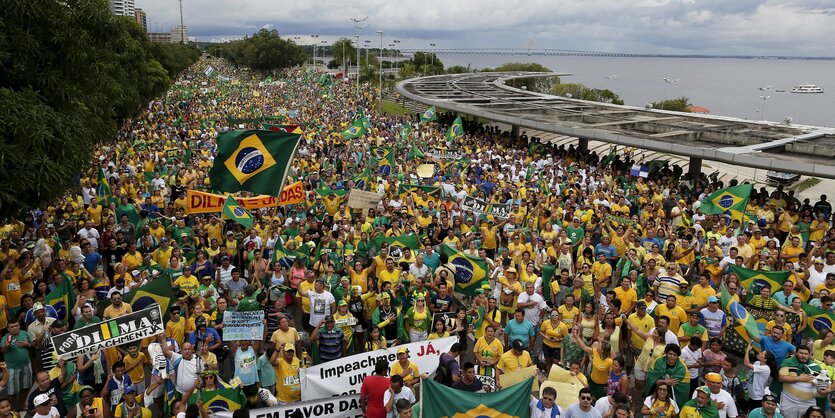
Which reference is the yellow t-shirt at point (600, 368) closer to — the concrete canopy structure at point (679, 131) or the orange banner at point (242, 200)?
the orange banner at point (242, 200)

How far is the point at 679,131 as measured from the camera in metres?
25.6

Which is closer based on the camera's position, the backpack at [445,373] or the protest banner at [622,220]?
the backpack at [445,373]

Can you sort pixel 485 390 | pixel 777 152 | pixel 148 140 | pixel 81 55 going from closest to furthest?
pixel 485 390, pixel 81 55, pixel 777 152, pixel 148 140

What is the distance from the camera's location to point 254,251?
12.3 metres

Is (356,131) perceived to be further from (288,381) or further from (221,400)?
(221,400)

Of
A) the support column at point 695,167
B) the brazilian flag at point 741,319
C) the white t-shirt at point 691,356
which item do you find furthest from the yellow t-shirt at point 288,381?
the support column at point 695,167

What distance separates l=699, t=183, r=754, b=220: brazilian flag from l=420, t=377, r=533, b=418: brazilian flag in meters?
10.1

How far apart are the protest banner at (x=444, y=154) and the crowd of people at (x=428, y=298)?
6.62 m

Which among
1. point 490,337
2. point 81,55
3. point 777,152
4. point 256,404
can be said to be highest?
point 81,55

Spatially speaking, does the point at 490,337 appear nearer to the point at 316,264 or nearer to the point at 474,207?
the point at 316,264

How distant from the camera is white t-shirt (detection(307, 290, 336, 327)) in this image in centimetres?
966

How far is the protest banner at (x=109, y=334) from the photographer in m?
7.71

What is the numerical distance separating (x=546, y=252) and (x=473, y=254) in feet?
4.63

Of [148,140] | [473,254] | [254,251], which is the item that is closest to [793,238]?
[473,254]
